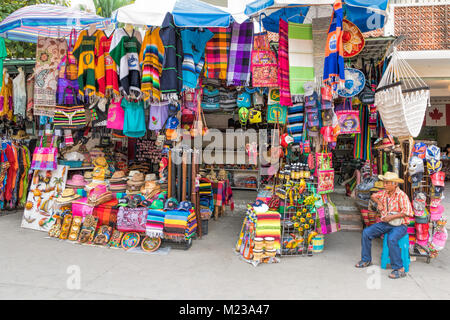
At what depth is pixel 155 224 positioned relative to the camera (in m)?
4.61

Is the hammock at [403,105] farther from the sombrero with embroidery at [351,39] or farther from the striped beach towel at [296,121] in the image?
the striped beach towel at [296,121]

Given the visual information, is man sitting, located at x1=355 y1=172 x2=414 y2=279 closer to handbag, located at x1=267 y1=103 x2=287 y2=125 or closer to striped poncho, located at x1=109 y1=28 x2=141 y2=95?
handbag, located at x1=267 y1=103 x2=287 y2=125

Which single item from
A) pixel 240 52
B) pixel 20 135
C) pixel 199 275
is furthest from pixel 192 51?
pixel 20 135

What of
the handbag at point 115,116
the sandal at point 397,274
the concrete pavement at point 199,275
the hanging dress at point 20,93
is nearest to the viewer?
the concrete pavement at point 199,275

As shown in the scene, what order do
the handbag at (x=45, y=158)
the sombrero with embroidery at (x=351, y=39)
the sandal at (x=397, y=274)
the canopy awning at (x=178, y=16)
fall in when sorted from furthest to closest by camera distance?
the handbag at (x=45, y=158), the sombrero with embroidery at (x=351, y=39), the canopy awning at (x=178, y=16), the sandal at (x=397, y=274)

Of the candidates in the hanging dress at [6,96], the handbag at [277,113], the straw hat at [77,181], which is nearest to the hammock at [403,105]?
the handbag at [277,113]

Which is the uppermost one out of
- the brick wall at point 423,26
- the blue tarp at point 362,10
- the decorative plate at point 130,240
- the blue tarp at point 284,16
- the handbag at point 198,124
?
the brick wall at point 423,26

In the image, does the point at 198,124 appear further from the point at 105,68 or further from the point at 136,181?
the point at 105,68

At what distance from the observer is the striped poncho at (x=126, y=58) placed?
471 cm

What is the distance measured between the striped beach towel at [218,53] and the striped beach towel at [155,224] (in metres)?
2.28

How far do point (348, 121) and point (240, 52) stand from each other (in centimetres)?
213

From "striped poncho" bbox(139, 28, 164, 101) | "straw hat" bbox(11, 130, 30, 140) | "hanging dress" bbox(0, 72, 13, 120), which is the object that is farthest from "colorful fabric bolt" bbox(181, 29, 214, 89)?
"straw hat" bbox(11, 130, 30, 140)

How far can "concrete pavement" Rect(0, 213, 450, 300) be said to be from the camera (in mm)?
3385
